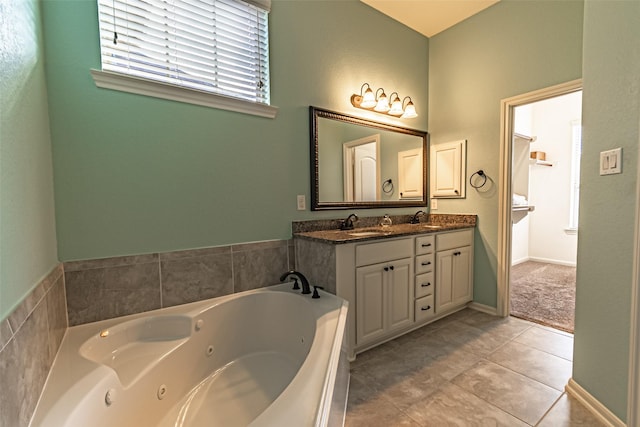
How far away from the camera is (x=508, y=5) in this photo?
2.39 metres

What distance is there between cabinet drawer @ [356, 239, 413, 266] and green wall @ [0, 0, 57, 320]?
1568 millimetres

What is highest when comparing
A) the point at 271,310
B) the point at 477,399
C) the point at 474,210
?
the point at 474,210

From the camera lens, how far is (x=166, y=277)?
5.26ft

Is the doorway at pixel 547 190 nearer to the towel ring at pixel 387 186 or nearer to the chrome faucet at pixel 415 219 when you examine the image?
the chrome faucet at pixel 415 219

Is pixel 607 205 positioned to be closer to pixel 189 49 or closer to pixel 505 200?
pixel 505 200

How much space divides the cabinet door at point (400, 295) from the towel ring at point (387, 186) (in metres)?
0.80

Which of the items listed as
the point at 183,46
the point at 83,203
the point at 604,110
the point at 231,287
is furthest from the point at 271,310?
the point at 604,110

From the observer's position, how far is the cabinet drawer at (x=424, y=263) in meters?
2.23

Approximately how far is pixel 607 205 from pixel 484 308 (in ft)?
5.53

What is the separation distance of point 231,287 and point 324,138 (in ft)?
4.51

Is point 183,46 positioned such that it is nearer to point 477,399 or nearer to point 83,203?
point 83,203

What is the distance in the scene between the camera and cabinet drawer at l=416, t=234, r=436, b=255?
7.28ft

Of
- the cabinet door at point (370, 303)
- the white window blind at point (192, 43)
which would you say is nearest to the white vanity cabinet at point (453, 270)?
the cabinet door at point (370, 303)

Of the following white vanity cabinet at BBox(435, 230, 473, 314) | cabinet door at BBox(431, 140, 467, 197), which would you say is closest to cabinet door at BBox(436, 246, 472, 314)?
white vanity cabinet at BBox(435, 230, 473, 314)
